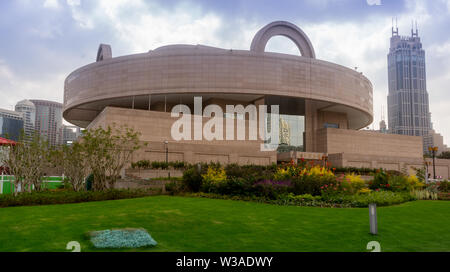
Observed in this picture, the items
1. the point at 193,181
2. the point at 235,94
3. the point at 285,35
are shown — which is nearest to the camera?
the point at 193,181

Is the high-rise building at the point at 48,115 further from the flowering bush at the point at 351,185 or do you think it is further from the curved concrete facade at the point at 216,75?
the flowering bush at the point at 351,185

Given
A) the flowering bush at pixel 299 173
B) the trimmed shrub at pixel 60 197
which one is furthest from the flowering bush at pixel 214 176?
the trimmed shrub at pixel 60 197

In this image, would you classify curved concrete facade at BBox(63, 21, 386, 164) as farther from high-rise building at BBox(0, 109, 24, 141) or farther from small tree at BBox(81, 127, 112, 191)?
high-rise building at BBox(0, 109, 24, 141)

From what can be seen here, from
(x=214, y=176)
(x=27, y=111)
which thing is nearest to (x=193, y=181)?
(x=214, y=176)

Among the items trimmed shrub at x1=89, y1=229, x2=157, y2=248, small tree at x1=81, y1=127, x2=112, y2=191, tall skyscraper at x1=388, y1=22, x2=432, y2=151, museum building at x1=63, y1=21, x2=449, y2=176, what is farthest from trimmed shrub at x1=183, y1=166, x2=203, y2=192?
tall skyscraper at x1=388, y1=22, x2=432, y2=151

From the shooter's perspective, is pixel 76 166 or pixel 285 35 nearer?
pixel 76 166

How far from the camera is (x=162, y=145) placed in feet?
116

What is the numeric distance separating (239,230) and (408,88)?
206 m

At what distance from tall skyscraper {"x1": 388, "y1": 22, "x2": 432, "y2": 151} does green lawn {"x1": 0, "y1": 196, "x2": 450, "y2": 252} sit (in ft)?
640

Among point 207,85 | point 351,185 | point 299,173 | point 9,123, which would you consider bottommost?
point 351,185

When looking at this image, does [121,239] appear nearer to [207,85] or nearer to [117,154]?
[117,154]

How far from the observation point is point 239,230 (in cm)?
813

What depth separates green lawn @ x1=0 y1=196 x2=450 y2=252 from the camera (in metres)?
6.77

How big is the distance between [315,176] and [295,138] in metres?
33.1
